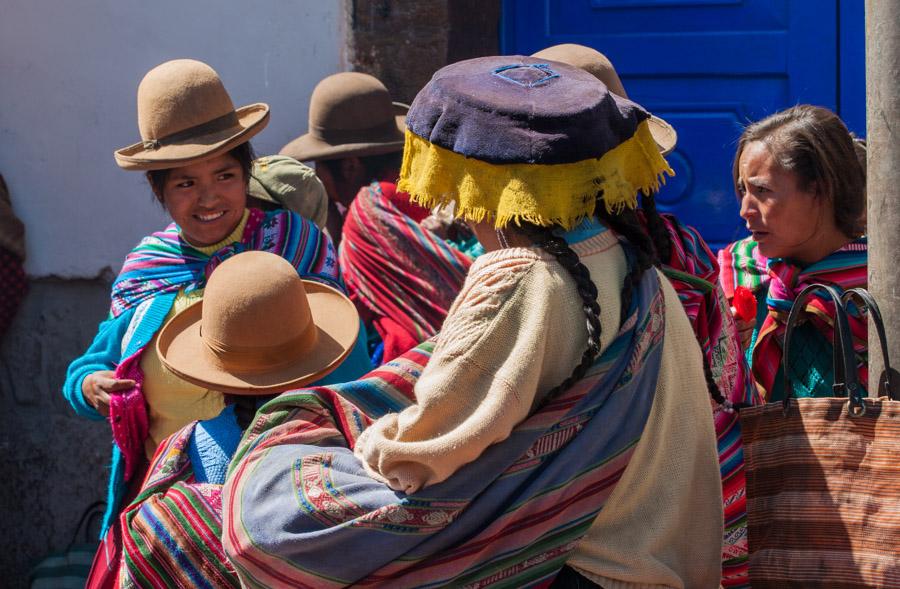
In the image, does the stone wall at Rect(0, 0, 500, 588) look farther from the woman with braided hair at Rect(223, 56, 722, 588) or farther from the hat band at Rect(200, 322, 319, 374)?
the woman with braided hair at Rect(223, 56, 722, 588)

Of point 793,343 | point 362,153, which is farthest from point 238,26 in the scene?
point 793,343

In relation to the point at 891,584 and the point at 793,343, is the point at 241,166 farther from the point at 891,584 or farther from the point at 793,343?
the point at 891,584

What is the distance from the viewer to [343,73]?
→ 488 cm

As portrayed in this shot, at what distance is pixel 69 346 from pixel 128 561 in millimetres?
3008

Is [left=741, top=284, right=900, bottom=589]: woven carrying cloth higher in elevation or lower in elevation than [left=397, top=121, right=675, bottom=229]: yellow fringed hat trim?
lower

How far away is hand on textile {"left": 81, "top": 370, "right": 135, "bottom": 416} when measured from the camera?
3514 millimetres

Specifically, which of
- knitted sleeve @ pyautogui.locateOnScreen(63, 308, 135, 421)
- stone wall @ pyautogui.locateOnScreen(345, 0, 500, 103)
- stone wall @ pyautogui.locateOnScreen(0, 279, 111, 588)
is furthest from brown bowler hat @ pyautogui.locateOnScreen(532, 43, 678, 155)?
stone wall @ pyautogui.locateOnScreen(0, 279, 111, 588)

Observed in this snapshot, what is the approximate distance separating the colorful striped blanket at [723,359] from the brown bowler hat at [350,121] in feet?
6.40

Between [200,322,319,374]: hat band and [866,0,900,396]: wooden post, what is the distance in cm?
146

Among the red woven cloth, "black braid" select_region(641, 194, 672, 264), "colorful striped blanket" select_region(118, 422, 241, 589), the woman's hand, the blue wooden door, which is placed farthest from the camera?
the red woven cloth

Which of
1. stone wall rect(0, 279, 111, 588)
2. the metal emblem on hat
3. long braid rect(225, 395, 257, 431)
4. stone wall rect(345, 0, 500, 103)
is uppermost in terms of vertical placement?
stone wall rect(345, 0, 500, 103)

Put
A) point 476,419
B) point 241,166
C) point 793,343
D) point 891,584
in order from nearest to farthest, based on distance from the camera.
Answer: point 476,419
point 891,584
point 793,343
point 241,166

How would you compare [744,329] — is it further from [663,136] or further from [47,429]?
[47,429]

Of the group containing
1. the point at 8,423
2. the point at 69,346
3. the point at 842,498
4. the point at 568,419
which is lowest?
the point at 8,423
